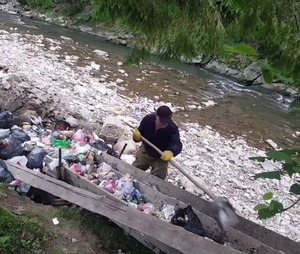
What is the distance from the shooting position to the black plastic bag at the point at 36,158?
4992mm

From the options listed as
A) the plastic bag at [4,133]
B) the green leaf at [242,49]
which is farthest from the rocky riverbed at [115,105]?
the green leaf at [242,49]

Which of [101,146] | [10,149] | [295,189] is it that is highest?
[295,189]

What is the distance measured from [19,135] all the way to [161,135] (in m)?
2.06

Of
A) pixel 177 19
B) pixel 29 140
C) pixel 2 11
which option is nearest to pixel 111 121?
pixel 29 140

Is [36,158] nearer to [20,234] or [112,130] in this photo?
[20,234]

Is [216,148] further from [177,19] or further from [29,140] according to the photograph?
[177,19]

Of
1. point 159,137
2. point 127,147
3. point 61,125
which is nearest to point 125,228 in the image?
point 159,137

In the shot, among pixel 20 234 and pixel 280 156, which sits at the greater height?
pixel 280 156

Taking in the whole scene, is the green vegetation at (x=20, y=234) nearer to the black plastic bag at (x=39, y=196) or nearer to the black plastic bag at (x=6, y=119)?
the black plastic bag at (x=39, y=196)

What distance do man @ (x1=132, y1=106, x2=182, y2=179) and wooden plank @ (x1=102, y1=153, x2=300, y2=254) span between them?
0.33 metres

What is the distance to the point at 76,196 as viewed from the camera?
161 inches

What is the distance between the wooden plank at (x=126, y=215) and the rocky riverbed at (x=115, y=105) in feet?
4.41

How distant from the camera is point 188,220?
158 inches

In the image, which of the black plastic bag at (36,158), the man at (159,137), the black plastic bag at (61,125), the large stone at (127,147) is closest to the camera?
the man at (159,137)
